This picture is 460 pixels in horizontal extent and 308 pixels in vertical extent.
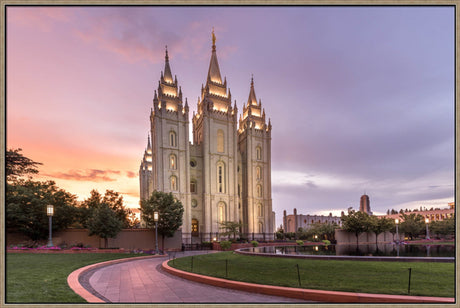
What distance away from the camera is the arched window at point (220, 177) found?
182 feet

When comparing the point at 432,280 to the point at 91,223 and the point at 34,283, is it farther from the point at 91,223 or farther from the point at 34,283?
the point at 91,223

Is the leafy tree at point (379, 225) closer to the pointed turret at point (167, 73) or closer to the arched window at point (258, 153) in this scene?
the arched window at point (258, 153)

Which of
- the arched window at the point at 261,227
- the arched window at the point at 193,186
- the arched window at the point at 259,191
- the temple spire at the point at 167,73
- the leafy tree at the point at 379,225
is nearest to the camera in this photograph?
the leafy tree at the point at 379,225

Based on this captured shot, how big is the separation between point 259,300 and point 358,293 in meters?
2.39

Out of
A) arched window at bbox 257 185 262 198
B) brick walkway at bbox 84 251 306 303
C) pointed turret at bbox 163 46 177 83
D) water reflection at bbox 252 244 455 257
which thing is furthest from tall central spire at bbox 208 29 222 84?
brick walkway at bbox 84 251 306 303

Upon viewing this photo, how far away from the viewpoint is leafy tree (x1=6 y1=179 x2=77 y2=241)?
22.3 metres

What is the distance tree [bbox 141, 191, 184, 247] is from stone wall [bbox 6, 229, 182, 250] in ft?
3.60

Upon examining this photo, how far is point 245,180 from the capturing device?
60.8 metres

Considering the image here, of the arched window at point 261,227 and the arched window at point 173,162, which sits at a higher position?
the arched window at point 173,162

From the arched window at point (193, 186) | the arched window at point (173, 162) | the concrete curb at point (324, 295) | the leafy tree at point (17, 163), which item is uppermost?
the arched window at point (173, 162)

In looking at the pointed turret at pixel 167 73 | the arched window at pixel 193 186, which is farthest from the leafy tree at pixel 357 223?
the pointed turret at pixel 167 73

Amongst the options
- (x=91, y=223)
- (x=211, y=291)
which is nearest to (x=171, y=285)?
(x=211, y=291)

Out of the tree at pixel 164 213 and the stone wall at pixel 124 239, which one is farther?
the tree at pixel 164 213

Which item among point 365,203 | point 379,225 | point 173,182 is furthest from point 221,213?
point 365,203
